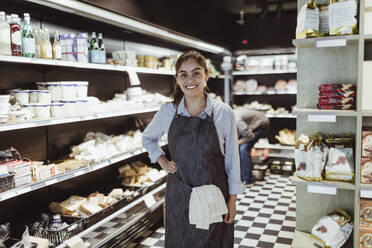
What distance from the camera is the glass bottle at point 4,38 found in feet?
7.78

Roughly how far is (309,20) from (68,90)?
6.69 feet

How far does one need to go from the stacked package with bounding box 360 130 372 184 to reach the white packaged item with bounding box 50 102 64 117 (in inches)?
91.8

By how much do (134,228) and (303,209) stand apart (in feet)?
6.14

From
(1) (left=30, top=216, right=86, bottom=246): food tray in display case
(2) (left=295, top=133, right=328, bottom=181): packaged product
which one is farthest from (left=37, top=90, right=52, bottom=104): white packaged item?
(2) (left=295, top=133, right=328, bottom=181): packaged product

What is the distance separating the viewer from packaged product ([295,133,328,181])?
2.49 metres

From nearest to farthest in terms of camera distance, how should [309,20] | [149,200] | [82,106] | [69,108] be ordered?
[309,20]
[69,108]
[82,106]
[149,200]

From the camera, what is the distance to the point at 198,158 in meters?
2.20

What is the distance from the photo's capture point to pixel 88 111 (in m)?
3.22

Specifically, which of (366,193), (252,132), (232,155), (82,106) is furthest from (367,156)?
(252,132)

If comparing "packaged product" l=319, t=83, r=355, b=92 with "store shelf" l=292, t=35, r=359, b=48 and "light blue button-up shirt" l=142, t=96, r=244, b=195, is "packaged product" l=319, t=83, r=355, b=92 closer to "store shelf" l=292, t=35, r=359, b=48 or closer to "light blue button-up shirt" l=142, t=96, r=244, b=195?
"store shelf" l=292, t=35, r=359, b=48

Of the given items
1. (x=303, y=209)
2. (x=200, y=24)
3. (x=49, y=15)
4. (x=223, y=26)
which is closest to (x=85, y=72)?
(x=49, y=15)

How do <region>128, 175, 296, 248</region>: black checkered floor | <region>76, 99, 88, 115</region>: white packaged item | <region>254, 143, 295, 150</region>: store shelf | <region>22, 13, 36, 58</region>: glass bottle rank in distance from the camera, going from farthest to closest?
1. <region>254, 143, 295, 150</region>: store shelf
2. <region>128, 175, 296, 248</region>: black checkered floor
3. <region>76, 99, 88, 115</region>: white packaged item
4. <region>22, 13, 36, 58</region>: glass bottle

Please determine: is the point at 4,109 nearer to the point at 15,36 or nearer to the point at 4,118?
the point at 4,118

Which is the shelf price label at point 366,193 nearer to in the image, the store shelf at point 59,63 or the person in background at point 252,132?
the store shelf at point 59,63
